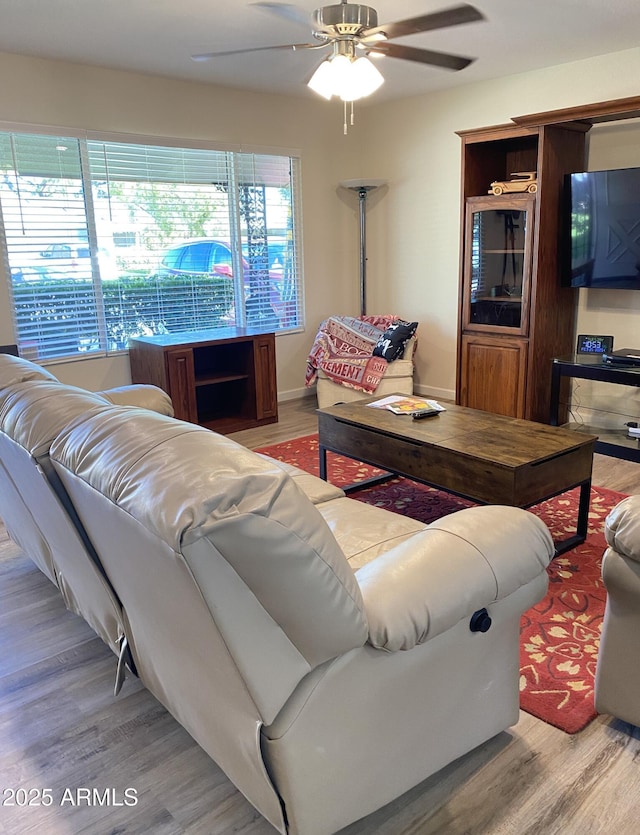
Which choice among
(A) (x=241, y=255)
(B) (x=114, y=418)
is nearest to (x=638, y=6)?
(A) (x=241, y=255)

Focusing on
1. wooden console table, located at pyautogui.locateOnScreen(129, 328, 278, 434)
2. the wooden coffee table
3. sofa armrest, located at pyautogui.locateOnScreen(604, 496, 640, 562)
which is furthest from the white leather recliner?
wooden console table, located at pyautogui.locateOnScreen(129, 328, 278, 434)

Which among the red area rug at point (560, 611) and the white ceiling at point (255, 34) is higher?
the white ceiling at point (255, 34)

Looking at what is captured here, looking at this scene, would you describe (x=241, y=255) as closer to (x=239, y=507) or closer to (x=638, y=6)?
(x=638, y=6)

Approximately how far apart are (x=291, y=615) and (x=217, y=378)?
3872 mm

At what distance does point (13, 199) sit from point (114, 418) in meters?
3.53

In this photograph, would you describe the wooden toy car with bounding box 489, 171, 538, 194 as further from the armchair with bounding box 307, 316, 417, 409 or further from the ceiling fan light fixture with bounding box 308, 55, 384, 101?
the ceiling fan light fixture with bounding box 308, 55, 384, 101

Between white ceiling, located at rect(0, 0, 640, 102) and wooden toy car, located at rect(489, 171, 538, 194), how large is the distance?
74 cm

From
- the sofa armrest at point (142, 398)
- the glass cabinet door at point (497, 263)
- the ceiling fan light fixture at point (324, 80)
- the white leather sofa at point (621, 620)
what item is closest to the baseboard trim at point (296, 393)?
the glass cabinet door at point (497, 263)

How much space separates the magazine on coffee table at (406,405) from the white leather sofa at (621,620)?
1691 millimetres

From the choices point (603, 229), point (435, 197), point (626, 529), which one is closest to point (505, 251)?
point (603, 229)

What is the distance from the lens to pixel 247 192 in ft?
18.0

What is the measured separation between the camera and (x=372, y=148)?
5984 millimetres

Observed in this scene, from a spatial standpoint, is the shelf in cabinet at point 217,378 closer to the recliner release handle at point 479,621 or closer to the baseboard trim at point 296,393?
the baseboard trim at point 296,393

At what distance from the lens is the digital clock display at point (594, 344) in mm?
4477
